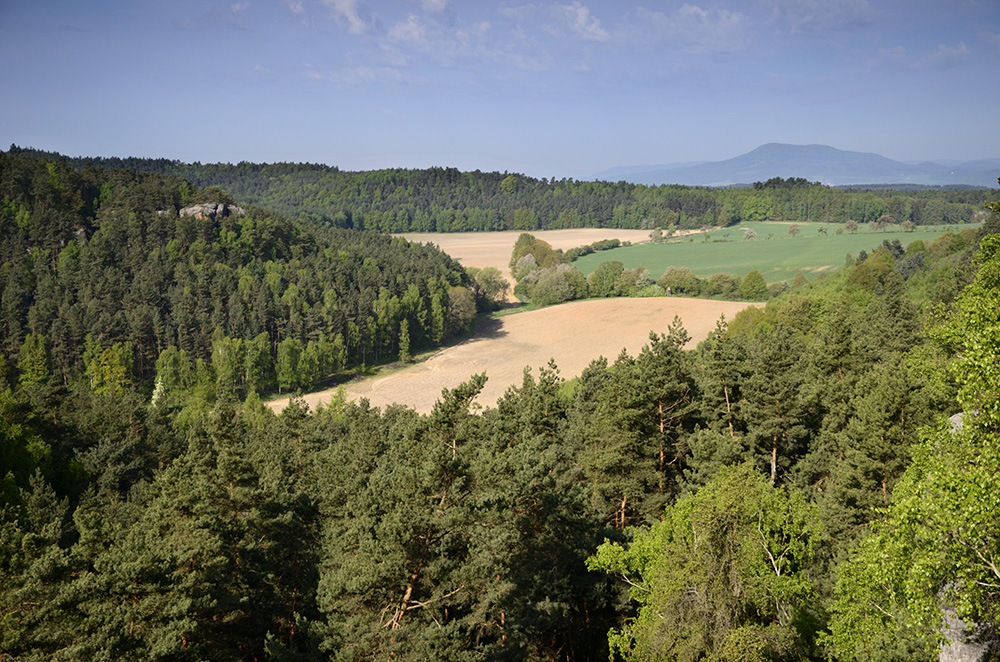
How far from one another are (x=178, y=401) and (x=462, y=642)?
69.8 metres

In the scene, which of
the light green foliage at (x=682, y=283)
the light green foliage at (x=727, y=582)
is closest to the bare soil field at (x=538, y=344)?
the light green foliage at (x=682, y=283)

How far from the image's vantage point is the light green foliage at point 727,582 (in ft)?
37.2

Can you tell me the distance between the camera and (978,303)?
928cm

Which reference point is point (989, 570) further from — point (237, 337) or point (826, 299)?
point (237, 337)

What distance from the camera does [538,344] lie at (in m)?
91.1

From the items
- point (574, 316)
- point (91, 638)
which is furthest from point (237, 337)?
point (91, 638)

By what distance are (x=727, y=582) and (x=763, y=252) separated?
138482mm

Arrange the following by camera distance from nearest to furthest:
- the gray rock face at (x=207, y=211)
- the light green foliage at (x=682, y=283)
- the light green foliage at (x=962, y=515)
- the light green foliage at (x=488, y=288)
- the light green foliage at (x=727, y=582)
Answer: the light green foliage at (x=962, y=515) < the light green foliage at (x=727, y=582) < the gray rock face at (x=207, y=211) < the light green foliage at (x=682, y=283) < the light green foliage at (x=488, y=288)

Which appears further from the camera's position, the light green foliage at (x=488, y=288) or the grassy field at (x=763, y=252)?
the grassy field at (x=763, y=252)

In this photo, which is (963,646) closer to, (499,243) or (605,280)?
(605,280)

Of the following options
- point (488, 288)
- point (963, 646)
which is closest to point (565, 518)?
point (963, 646)

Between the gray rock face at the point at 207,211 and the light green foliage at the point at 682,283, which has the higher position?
the gray rock face at the point at 207,211

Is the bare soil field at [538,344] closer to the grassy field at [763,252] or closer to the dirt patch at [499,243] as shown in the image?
the grassy field at [763,252]

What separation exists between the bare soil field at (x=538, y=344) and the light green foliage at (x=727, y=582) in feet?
171
